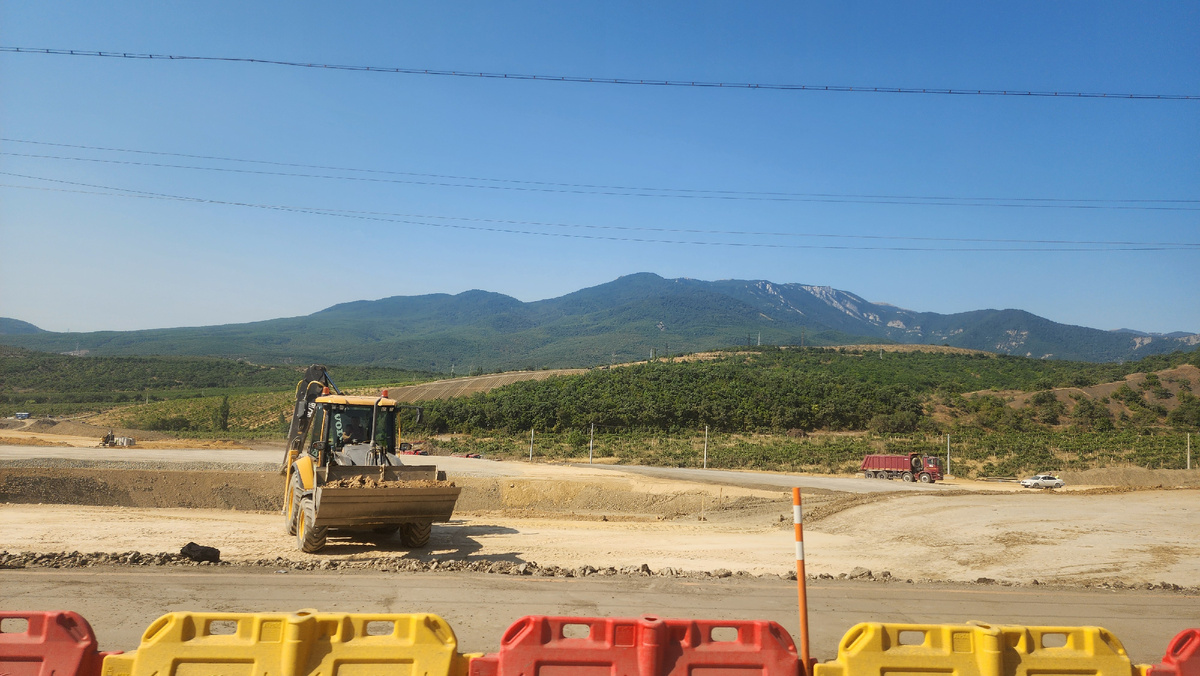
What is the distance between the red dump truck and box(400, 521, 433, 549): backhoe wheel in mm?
34505

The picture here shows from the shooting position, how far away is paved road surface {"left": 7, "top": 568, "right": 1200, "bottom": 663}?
7883 mm

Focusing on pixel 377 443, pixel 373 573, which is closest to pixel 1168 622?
pixel 373 573

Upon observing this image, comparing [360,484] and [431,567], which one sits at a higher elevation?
[360,484]

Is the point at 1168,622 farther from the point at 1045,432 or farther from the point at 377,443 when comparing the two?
the point at 1045,432

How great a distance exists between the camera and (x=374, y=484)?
1192cm

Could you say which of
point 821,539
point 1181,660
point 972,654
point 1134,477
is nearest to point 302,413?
point 821,539

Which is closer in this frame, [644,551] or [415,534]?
[415,534]

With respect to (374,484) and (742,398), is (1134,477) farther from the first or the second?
(374,484)

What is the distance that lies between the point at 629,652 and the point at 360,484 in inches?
332

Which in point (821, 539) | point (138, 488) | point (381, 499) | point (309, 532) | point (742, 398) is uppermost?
point (742, 398)

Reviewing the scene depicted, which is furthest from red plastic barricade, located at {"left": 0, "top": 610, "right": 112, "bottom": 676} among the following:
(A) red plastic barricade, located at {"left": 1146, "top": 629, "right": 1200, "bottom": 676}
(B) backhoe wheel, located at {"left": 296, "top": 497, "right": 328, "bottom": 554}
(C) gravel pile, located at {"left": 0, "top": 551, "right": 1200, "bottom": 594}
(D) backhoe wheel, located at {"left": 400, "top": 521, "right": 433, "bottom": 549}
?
(D) backhoe wheel, located at {"left": 400, "top": 521, "right": 433, "bottom": 549}

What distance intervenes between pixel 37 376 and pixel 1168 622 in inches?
4946

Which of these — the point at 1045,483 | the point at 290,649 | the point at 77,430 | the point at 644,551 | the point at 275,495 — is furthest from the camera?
the point at 77,430

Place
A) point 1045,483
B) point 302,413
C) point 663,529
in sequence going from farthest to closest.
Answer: point 1045,483, point 663,529, point 302,413
